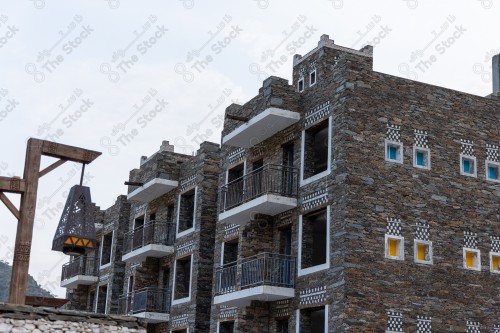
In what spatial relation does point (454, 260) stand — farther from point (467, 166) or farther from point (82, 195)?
point (82, 195)

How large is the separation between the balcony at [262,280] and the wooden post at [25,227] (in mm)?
8519

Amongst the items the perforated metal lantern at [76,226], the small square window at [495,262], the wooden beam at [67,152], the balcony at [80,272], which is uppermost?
the balcony at [80,272]

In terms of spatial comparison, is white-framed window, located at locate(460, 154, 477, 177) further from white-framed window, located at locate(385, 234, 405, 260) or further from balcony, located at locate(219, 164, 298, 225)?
balcony, located at locate(219, 164, 298, 225)

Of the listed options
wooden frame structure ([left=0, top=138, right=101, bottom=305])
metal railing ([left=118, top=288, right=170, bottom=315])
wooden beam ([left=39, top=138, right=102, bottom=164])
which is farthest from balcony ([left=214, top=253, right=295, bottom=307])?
wooden frame structure ([left=0, top=138, right=101, bottom=305])

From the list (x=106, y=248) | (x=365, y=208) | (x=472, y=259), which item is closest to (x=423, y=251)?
(x=472, y=259)

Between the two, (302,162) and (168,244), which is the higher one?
(302,162)

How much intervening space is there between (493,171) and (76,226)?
44.6 ft

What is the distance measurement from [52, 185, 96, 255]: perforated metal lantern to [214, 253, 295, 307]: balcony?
778cm

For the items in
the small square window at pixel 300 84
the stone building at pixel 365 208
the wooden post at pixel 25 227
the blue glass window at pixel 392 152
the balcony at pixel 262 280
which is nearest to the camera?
the wooden post at pixel 25 227

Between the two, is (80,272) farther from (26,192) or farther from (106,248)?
(26,192)

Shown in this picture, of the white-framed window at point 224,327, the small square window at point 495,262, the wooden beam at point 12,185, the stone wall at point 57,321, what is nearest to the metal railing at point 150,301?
the white-framed window at point 224,327

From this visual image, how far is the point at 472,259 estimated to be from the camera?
75.0ft

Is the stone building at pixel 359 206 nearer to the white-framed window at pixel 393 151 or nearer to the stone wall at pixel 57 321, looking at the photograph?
A: the white-framed window at pixel 393 151

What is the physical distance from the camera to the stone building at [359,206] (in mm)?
21297
